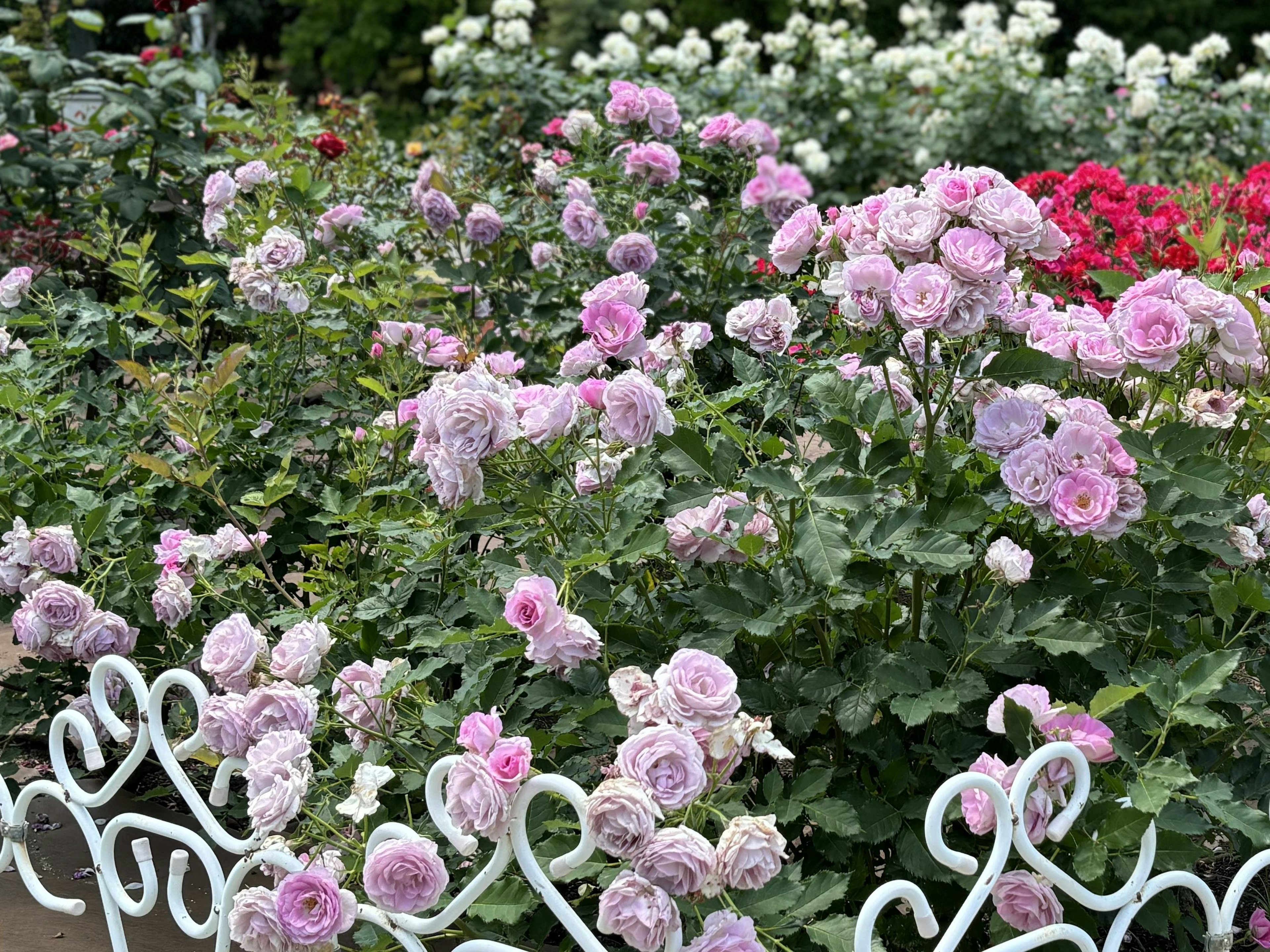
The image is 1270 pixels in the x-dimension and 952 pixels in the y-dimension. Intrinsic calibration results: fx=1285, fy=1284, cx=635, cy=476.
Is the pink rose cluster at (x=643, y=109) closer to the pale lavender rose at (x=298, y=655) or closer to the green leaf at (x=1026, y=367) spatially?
the green leaf at (x=1026, y=367)

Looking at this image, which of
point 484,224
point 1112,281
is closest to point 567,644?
point 1112,281

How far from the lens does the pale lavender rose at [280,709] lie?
1669mm

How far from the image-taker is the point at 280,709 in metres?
1.68

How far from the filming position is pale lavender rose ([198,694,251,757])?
1706mm

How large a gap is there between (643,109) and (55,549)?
1853 mm

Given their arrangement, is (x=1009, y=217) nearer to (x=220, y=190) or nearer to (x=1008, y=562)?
(x=1008, y=562)

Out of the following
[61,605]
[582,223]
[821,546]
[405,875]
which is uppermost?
[821,546]

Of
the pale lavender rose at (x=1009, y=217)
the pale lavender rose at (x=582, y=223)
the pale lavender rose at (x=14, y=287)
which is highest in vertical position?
the pale lavender rose at (x=1009, y=217)

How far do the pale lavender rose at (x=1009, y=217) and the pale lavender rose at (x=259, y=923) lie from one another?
1.25 metres

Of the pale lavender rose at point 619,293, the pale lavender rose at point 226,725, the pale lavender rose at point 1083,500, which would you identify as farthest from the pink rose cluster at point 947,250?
the pale lavender rose at point 226,725

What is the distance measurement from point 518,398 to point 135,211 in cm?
267

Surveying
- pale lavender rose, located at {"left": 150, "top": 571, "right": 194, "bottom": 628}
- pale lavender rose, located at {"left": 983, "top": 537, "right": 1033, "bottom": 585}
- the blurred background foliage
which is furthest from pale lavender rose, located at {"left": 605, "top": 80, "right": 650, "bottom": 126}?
the blurred background foliage

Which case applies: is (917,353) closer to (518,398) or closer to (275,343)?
(518,398)

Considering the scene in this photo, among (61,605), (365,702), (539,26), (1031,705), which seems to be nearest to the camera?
(1031,705)
